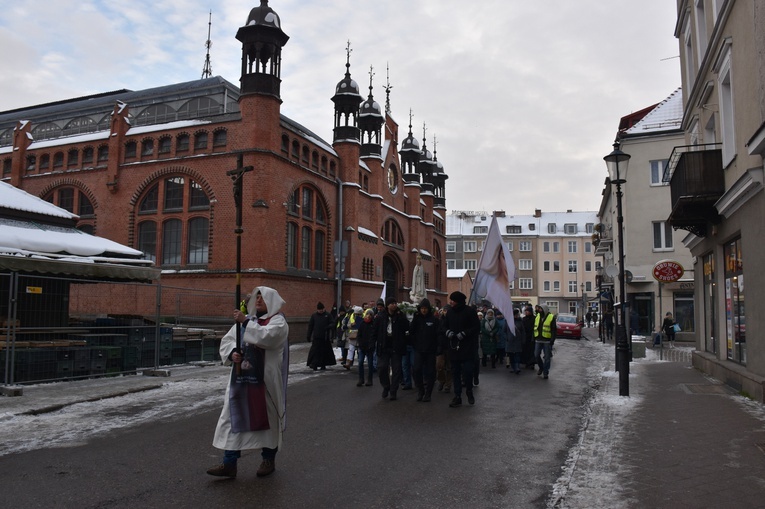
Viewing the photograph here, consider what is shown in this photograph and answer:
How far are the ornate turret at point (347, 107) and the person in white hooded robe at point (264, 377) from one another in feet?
98.5

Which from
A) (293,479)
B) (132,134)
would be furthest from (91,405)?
(132,134)

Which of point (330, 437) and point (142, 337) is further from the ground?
point (142, 337)

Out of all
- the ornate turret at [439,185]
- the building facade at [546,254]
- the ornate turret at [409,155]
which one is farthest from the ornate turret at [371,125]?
the building facade at [546,254]

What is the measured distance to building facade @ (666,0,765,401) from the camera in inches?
397

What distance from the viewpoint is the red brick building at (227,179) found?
27391mm

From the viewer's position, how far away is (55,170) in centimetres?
3238

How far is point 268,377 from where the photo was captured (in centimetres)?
583

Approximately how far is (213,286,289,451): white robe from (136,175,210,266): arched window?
23291mm

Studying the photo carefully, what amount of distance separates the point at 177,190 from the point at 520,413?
2398 centimetres

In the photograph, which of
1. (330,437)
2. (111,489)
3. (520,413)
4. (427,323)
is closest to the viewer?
(111,489)

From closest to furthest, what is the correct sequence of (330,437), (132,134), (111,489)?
(111,489) → (330,437) → (132,134)

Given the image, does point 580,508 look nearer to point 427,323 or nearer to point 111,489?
point 111,489

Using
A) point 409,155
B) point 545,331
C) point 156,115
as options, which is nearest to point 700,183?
point 545,331

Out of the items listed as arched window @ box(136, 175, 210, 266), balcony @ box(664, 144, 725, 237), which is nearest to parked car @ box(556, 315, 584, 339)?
arched window @ box(136, 175, 210, 266)
